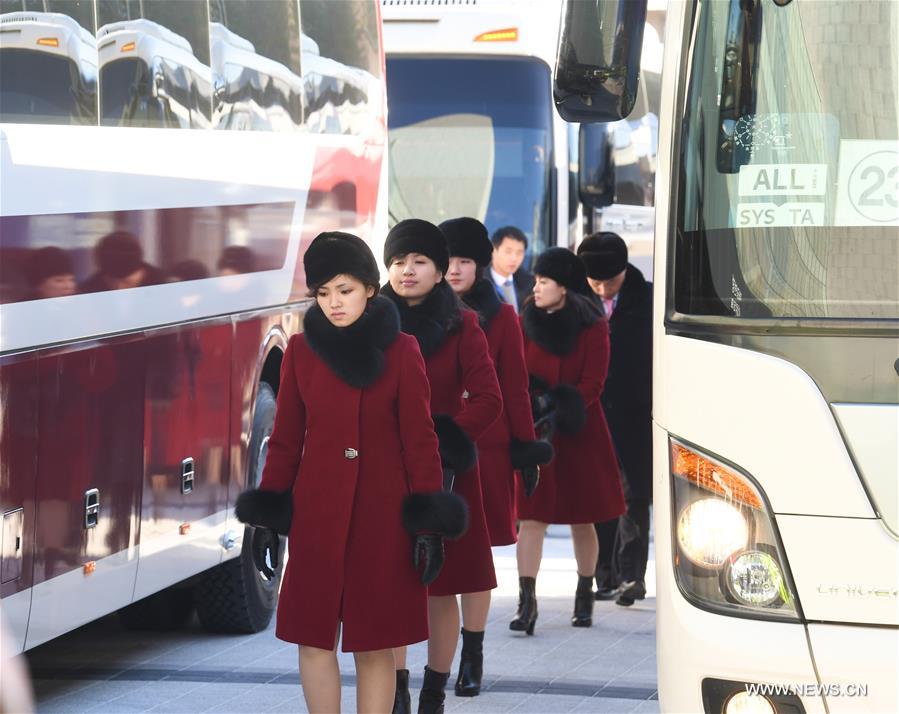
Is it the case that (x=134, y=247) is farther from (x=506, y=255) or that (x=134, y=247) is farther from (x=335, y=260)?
(x=506, y=255)

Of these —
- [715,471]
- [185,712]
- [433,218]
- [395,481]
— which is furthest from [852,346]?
[433,218]

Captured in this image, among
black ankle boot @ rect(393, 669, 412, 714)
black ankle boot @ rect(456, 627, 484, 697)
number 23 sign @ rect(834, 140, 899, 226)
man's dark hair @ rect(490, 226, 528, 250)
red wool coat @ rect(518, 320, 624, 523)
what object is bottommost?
black ankle boot @ rect(456, 627, 484, 697)

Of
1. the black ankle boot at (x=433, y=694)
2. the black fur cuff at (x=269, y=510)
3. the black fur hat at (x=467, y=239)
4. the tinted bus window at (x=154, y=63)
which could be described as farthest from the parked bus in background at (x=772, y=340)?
the tinted bus window at (x=154, y=63)

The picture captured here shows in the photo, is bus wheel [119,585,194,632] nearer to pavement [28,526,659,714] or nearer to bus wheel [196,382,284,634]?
pavement [28,526,659,714]

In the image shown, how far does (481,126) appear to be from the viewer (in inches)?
547

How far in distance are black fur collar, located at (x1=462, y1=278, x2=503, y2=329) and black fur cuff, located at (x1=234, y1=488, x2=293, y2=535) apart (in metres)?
1.85

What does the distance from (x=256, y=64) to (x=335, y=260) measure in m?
3.27

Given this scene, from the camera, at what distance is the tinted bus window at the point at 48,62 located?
235 inches

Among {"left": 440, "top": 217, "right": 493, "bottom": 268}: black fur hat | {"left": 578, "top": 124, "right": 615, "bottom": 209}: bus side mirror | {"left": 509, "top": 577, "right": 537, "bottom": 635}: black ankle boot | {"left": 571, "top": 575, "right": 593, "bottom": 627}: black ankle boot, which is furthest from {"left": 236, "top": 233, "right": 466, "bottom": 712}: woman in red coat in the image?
{"left": 578, "top": 124, "right": 615, "bottom": 209}: bus side mirror

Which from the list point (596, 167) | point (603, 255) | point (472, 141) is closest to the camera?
point (603, 255)

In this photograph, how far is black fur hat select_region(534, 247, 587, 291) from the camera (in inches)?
329

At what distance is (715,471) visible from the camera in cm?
443

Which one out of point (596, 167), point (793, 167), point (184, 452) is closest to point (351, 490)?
point (793, 167)

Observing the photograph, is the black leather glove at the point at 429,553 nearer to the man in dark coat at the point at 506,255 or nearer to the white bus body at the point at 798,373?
the white bus body at the point at 798,373
